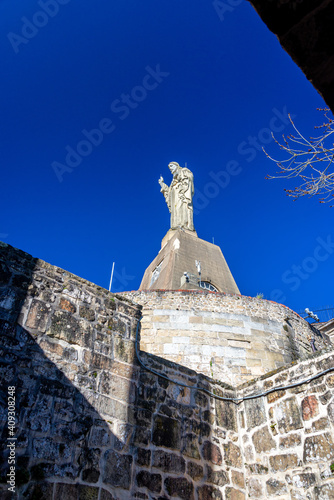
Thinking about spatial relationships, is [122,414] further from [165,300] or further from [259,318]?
[259,318]

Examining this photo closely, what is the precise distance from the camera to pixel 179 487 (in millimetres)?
4043

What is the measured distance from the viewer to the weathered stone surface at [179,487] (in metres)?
3.95

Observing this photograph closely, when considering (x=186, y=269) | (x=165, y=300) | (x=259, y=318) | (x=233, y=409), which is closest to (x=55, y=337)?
(x=233, y=409)

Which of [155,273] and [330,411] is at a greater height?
[155,273]

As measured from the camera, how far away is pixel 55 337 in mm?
3795

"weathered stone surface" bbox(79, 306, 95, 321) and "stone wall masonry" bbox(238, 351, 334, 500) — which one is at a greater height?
"weathered stone surface" bbox(79, 306, 95, 321)

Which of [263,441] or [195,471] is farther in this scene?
[263,441]

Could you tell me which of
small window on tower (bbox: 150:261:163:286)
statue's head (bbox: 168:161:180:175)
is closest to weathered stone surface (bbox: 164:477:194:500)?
small window on tower (bbox: 150:261:163:286)

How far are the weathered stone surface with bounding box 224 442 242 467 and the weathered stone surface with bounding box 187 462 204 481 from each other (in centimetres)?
52

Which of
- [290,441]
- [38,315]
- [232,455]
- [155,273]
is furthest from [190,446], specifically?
[155,273]

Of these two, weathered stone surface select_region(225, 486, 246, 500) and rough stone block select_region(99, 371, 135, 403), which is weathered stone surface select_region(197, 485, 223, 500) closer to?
weathered stone surface select_region(225, 486, 246, 500)

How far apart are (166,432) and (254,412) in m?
1.46

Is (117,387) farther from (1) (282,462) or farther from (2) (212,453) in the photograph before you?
(1) (282,462)

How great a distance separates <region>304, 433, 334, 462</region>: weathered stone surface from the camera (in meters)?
3.94
